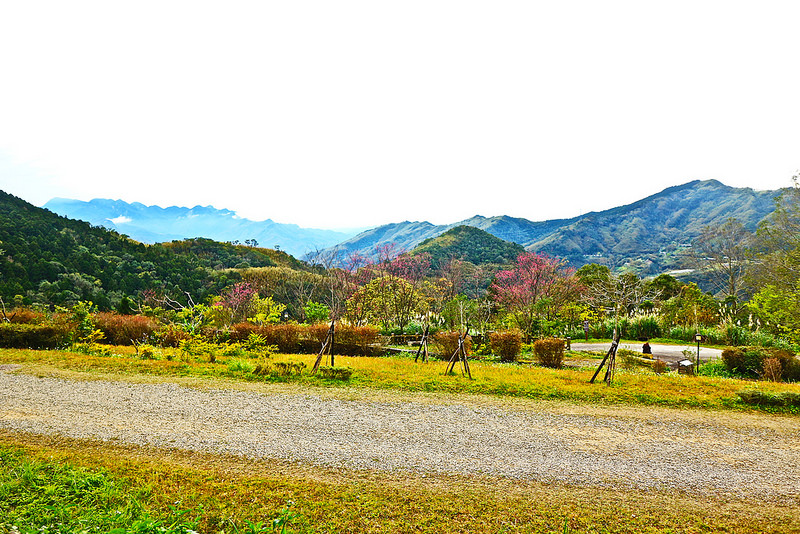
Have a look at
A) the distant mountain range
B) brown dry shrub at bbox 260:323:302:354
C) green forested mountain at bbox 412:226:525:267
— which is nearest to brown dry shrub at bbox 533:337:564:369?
brown dry shrub at bbox 260:323:302:354

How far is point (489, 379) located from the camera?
9.26 m

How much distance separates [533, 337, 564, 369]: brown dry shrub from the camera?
1147 centimetres

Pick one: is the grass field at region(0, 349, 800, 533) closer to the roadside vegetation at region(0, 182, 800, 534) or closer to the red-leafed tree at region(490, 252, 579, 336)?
the roadside vegetation at region(0, 182, 800, 534)

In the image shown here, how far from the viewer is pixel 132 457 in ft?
15.7

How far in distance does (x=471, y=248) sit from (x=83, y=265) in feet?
147

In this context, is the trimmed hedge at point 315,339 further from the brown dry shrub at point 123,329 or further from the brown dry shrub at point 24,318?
the brown dry shrub at point 24,318

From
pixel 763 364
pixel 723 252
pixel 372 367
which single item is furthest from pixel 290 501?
pixel 723 252

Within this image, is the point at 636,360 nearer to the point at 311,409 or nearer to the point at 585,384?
the point at 585,384

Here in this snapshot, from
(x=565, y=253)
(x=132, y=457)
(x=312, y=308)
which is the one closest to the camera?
(x=132, y=457)

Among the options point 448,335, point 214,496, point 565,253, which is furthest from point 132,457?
point 565,253

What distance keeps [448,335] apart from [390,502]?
28.6ft

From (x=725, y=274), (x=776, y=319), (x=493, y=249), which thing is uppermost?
(x=493, y=249)

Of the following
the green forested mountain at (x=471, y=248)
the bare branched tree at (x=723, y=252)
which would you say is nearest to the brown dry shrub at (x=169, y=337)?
the bare branched tree at (x=723, y=252)

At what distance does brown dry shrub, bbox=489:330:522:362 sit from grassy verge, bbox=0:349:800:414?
97cm
